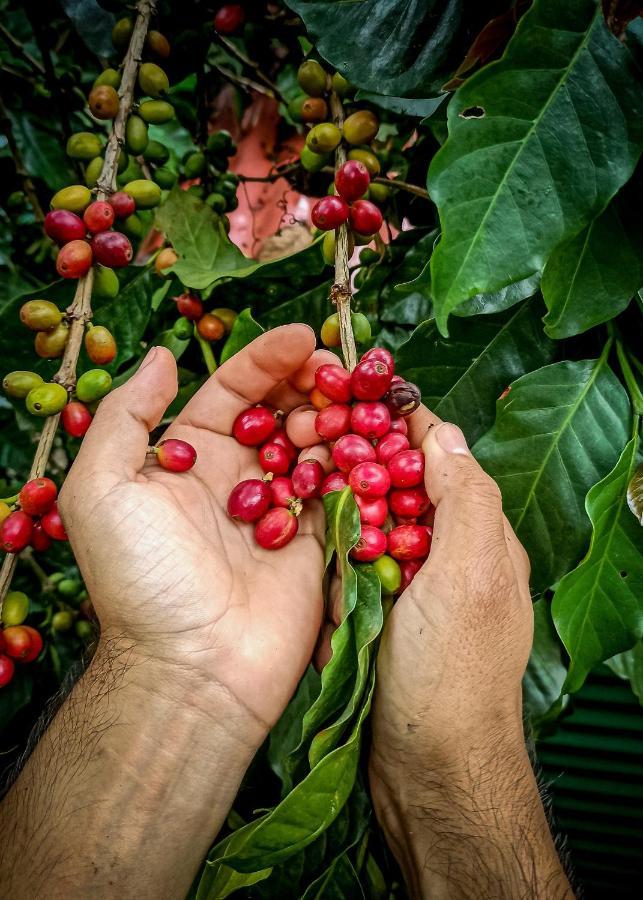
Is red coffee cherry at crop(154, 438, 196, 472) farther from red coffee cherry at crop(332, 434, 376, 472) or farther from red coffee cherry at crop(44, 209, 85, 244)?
red coffee cherry at crop(44, 209, 85, 244)

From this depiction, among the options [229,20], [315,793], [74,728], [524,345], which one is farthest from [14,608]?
[229,20]

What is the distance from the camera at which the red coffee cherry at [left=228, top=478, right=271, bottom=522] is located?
100cm

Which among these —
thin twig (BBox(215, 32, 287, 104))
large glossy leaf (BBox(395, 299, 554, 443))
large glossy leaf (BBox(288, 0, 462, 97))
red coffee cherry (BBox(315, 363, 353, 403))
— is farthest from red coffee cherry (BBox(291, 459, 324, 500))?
thin twig (BBox(215, 32, 287, 104))

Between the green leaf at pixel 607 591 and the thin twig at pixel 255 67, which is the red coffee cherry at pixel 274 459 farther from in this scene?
the thin twig at pixel 255 67

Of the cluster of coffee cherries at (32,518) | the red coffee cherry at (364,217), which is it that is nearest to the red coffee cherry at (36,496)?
the cluster of coffee cherries at (32,518)

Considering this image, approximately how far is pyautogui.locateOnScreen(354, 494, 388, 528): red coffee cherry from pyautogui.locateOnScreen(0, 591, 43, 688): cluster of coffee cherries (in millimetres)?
575

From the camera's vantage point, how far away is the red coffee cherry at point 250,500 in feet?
3.27

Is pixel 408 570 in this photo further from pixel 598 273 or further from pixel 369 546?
pixel 598 273

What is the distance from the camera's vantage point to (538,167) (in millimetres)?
755

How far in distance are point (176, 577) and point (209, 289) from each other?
1.68 feet

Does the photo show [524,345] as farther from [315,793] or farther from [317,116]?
[315,793]

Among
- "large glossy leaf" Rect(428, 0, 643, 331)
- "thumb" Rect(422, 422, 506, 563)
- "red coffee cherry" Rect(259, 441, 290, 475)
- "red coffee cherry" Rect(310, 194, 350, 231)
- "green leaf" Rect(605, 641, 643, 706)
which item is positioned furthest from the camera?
"green leaf" Rect(605, 641, 643, 706)

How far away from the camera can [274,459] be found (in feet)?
3.46

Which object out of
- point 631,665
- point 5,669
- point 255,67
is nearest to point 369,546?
point 5,669
